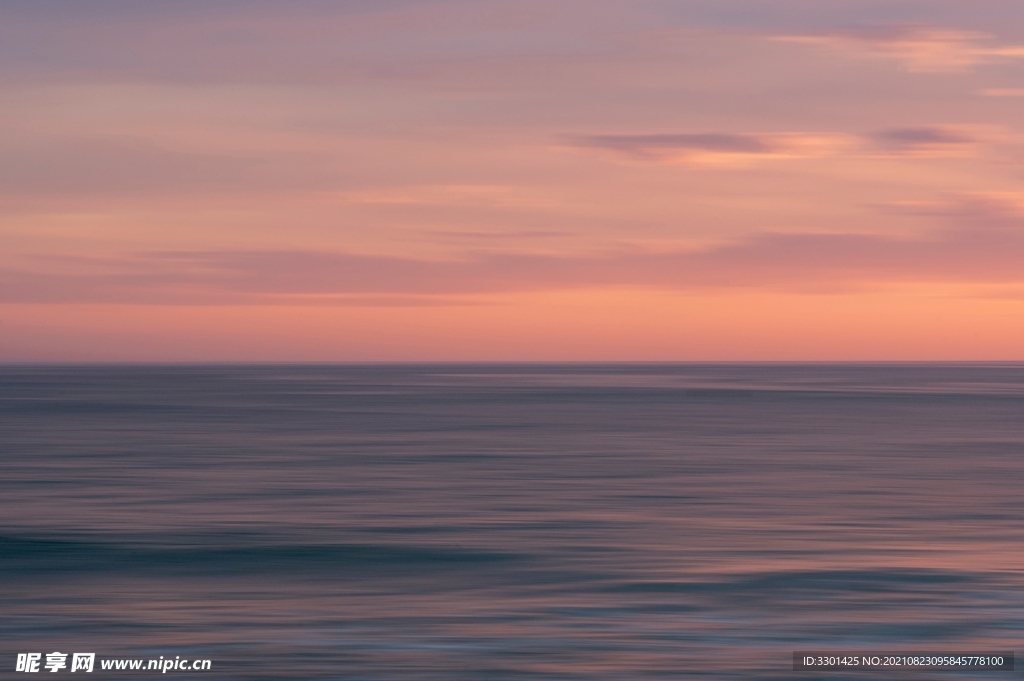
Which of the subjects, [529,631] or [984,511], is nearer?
[529,631]

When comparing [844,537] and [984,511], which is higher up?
[984,511]

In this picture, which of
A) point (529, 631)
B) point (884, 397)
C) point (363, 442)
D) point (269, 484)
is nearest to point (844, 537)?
point (529, 631)

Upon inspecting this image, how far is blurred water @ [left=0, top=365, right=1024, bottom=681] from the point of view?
11.3 metres

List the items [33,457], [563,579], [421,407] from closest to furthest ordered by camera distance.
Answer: [563,579] → [33,457] → [421,407]

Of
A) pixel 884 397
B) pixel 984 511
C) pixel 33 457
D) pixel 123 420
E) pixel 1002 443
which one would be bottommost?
pixel 984 511

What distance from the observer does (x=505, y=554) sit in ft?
53.8

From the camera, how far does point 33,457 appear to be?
30953mm

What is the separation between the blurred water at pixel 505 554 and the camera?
11266 millimetres

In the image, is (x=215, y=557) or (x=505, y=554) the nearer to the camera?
(x=215, y=557)

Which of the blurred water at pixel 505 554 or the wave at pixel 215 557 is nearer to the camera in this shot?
the blurred water at pixel 505 554

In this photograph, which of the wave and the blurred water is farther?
the wave

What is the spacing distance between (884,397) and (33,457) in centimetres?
5933

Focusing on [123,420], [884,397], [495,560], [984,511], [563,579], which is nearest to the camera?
[563,579]

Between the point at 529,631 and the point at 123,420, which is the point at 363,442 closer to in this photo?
the point at 123,420
